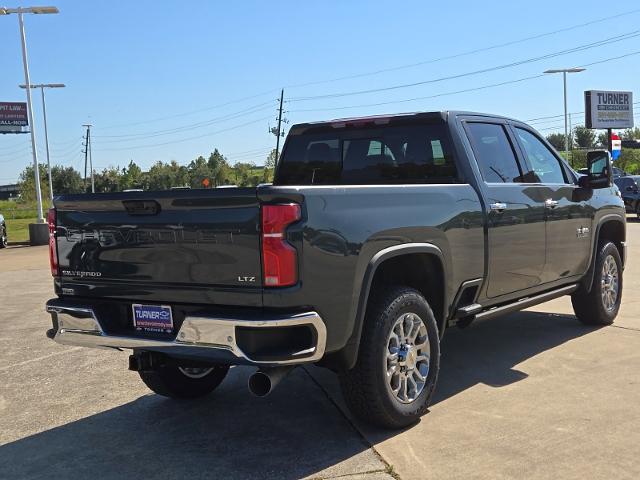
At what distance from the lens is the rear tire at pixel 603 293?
21.3 ft

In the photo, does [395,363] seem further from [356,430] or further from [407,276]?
[407,276]

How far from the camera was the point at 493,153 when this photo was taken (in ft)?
17.3

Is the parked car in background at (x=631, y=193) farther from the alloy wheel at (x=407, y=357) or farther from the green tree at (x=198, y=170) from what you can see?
the green tree at (x=198, y=170)

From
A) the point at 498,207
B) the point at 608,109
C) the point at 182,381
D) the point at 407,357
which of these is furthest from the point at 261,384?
the point at 608,109

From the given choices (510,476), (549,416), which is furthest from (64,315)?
(549,416)

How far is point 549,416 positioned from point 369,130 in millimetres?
2532

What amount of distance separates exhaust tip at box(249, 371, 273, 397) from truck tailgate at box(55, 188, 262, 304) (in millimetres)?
471

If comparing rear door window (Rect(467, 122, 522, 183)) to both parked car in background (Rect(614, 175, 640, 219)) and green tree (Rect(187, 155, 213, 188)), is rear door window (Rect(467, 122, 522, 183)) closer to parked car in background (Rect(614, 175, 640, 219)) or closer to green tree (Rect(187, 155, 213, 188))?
parked car in background (Rect(614, 175, 640, 219))

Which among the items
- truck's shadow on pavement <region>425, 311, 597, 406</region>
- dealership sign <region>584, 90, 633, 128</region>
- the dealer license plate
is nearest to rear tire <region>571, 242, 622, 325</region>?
truck's shadow on pavement <region>425, 311, 597, 406</region>

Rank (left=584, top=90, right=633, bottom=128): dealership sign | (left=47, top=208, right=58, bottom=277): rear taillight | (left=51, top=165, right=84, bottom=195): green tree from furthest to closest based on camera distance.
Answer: (left=51, top=165, right=84, bottom=195): green tree → (left=584, top=90, right=633, bottom=128): dealership sign → (left=47, top=208, right=58, bottom=277): rear taillight

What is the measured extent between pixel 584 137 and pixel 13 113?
7265 cm

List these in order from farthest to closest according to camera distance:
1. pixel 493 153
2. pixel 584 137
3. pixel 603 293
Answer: pixel 584 137
pixel 603 293
pixel 493 153

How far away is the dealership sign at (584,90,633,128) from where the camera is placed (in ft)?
146

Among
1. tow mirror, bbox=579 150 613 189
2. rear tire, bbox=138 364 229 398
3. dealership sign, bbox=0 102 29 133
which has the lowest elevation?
rear tire, bbox=138 364 229 398
